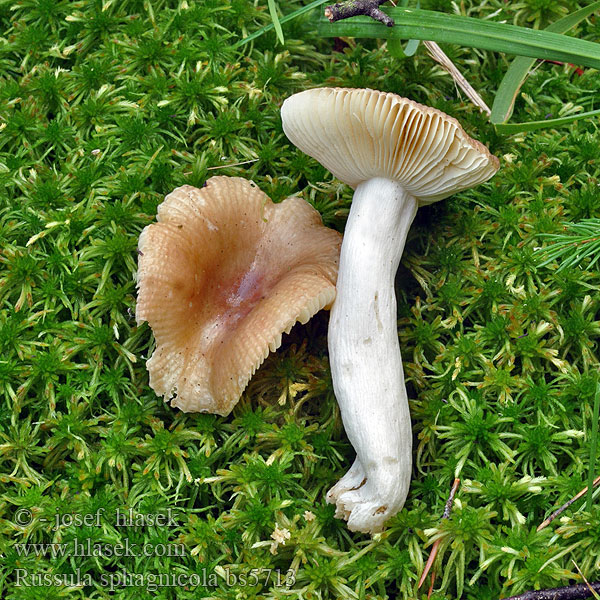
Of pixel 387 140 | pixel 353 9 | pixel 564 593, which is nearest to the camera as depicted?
pixel 564 593

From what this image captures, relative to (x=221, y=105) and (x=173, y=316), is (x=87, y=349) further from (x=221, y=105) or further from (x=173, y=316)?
(x=221, y=105)

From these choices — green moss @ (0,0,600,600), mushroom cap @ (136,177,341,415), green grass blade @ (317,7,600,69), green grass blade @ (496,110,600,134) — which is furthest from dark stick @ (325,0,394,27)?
mushroom cap @ (136,177,341,415)

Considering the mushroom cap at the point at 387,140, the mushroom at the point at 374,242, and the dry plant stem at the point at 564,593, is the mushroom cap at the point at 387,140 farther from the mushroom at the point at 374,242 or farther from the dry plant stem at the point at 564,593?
the dry plant stem at the point at 564,593

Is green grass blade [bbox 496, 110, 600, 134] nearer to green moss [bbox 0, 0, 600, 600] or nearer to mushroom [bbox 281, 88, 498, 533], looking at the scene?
mushroom [bbox 281, 88, 498, 533]

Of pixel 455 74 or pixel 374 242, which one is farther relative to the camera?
pixel 455 74

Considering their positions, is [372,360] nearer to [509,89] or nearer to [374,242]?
[374,242]

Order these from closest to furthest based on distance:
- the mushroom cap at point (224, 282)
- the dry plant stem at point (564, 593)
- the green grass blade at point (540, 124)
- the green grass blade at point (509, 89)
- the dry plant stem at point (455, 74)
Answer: the dry plant stem at point (564, 593) → the green grass blade at point (540, 124) → the mushroom cap at point (224, 282) → the green grass blade at point (509, 89) → the dry plant stem at point (455, 74)

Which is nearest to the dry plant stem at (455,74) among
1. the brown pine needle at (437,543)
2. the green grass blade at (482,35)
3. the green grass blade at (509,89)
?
the green grass blade at (509,89)

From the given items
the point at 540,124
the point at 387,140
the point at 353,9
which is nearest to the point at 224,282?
the point at 387,140
